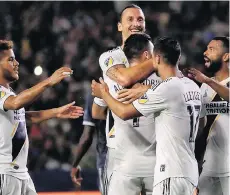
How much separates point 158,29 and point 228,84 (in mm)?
7125

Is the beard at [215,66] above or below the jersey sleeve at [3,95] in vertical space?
above

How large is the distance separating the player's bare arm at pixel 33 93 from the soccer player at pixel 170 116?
0.50m

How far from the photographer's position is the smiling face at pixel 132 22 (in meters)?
6.73

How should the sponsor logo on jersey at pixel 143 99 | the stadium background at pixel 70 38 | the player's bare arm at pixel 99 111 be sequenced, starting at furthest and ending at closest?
the stadium background at pixel 70 38 < the player's bare arm at pixel 99 111 < the sponsor logo on jersey at pixel 143 99

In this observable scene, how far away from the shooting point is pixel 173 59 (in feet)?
18.4

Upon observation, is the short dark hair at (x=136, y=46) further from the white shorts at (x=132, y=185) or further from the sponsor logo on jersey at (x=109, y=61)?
the white shorts at (x=132, y=185)

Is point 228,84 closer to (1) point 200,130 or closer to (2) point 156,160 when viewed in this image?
(1) point 200,130

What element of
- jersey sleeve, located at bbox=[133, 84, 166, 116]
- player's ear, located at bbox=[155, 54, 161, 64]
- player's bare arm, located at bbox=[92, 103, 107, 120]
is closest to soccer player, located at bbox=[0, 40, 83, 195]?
player's bare arm, located at bbox=[92, 103, 107, 120]

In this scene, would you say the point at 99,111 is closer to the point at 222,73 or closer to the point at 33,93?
the point at 33,93

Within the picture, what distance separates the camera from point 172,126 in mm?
5488

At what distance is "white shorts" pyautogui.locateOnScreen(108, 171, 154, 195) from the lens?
5.93 metres

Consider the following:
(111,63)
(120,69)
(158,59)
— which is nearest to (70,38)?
(111,63)

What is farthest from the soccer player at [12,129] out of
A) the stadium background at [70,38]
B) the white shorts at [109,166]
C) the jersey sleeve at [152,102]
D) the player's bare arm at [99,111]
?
the stadium background at [70,38]

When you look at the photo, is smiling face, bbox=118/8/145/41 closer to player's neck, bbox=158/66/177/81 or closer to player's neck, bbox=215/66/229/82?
player's neck, bbox=215/66/229/82
